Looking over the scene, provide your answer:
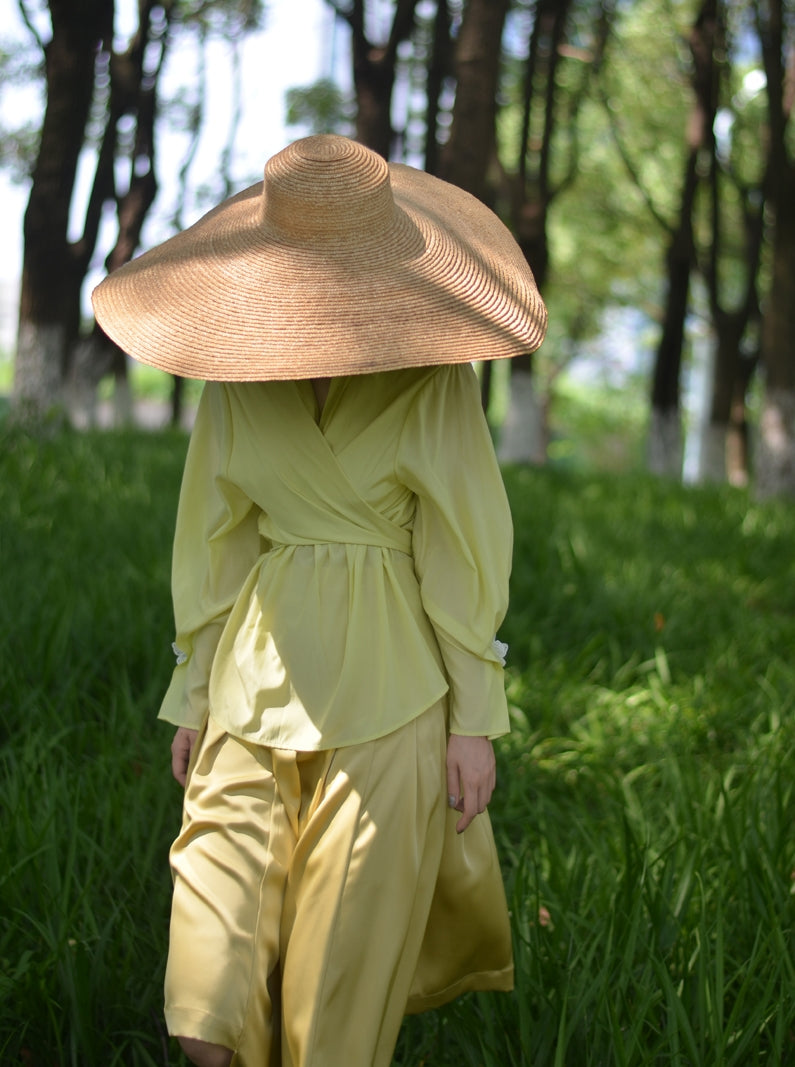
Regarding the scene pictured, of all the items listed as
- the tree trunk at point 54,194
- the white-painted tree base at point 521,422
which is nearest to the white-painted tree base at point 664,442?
the white-painted tree base at point 521,422

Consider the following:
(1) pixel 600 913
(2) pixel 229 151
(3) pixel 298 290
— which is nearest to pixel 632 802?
(1) pixel 600 913

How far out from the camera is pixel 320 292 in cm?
190

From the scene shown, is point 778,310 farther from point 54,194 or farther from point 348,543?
point 348,543

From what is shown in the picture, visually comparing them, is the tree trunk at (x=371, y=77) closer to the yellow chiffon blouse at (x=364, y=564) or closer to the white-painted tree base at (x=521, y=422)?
the white-painted tree base at (x=521, y=422)

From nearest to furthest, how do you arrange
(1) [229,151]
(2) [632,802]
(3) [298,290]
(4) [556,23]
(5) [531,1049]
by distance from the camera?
(3) [298,290], (5) [531,1049], (2) [632,802], (4) [556,23], (1) [229,151]

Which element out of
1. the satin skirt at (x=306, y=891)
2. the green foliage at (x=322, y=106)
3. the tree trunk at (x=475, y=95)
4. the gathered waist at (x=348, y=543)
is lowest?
the satin skirt at (x=306, y=891)

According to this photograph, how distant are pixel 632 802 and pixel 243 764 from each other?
1.88m

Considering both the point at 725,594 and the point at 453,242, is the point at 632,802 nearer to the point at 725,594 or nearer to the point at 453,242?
the point at 453,242

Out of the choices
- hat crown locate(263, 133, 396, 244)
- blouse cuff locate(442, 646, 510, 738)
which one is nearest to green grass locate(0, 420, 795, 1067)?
blouse cuff locate(442, 646, 510, 738)

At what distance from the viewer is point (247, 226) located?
2.05 meters

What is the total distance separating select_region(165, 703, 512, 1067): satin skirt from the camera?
1.81 meters

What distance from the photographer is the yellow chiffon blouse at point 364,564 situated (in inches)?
76.4

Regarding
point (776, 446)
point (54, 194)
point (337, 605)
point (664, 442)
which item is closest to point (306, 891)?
point (337, 605)

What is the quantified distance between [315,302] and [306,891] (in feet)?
3.11
